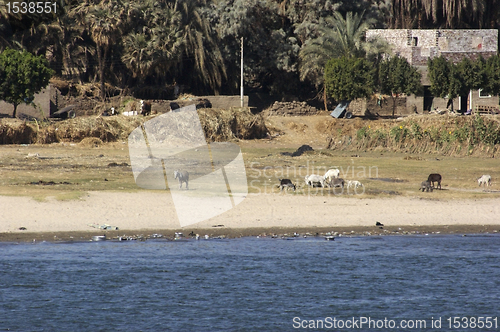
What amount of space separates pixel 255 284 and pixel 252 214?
4.26 meters

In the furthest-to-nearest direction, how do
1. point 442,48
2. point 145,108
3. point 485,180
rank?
point 442,48 → point 145,108 → point 485,180

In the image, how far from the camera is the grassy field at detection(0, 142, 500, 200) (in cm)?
1997

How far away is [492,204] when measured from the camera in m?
19.0

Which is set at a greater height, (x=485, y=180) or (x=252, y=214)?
(x=485, y=180)

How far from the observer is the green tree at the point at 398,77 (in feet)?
143

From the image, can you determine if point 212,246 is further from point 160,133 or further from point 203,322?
point 160,133

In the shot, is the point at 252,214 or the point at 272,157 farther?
the point at 272,157

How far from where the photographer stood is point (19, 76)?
36594 mm

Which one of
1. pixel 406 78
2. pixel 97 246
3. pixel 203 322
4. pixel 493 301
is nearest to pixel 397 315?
pixel 493 301

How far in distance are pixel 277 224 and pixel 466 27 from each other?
48.7m

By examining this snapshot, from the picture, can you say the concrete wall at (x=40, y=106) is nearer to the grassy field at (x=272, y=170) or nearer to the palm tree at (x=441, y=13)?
the grassy field at (x=272, y=170)

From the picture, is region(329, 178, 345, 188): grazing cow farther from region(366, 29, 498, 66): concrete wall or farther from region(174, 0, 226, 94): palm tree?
region(366, 29, 498, 66): concrete wall

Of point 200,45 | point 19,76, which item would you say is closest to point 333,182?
point 19,76

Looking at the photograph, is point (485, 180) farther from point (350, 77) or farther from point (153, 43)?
point (153, 43)
